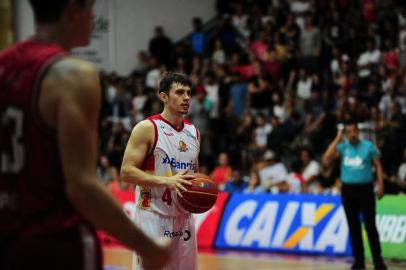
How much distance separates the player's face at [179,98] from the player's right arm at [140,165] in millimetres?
340

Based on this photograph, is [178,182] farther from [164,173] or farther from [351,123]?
[351,123]

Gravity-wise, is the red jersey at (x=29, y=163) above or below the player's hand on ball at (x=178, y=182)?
above

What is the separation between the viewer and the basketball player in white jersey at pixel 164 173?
272 inches

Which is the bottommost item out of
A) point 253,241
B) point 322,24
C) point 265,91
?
point 253,241

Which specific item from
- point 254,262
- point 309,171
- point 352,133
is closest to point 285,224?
point 254,262

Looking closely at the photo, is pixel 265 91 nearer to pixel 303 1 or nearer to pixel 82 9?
pixel 303 1

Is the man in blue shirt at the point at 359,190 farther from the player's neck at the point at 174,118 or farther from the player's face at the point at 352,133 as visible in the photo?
the player's neck at the point at 174,118

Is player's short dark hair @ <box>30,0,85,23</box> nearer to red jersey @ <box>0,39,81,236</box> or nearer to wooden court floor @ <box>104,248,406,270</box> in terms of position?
red jersey @ <box>0,39,81,236</box>

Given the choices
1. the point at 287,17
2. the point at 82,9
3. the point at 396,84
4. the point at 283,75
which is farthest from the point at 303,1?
the point at 82,9

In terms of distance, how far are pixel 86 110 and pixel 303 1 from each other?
18.9 metres

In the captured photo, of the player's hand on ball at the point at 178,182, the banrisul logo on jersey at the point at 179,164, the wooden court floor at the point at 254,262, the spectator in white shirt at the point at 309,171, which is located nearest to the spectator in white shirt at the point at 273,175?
the spectator in white shirt at the point at 309,171

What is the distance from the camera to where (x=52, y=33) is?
10.8ft

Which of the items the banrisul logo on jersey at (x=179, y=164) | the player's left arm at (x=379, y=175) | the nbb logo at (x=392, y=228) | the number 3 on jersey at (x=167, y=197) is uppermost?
the banrisul logo on jersey at (x=179, y=164)

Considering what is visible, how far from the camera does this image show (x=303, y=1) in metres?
Answer: 21.5
